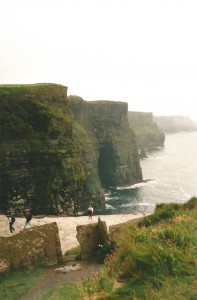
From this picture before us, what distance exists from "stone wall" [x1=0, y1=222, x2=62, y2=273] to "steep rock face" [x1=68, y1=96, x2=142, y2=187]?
88.2 meters

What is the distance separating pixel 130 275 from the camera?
7355mm

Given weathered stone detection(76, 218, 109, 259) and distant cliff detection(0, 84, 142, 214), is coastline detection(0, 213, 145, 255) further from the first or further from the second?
distant cliff detection(0, 84, 142, 214)

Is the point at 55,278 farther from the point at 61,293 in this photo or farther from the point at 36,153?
the point at 36,153

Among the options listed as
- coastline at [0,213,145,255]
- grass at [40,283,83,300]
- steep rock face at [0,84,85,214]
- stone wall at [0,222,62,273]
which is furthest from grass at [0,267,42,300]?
steep rock face at [0,84,85,214]

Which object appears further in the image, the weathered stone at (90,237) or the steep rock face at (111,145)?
the steep rock face at (111,145)

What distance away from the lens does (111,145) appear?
112 metres

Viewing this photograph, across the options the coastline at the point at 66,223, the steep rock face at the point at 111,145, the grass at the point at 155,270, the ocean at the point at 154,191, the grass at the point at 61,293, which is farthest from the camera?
the steep rock face at the point at 111,145

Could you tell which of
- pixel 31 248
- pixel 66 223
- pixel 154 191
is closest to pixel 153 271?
pixel 31 248

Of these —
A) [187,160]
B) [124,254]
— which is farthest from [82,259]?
[187,160]

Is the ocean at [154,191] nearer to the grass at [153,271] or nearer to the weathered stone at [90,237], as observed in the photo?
the weathered stone at [90,237]

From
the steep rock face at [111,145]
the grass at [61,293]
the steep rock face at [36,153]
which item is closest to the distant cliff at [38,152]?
the steep rock face at [36,153]

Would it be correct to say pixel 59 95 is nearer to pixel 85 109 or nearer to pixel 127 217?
pixel 127 217

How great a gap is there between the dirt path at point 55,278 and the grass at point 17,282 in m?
0.25

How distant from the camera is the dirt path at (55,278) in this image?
1196 cm
